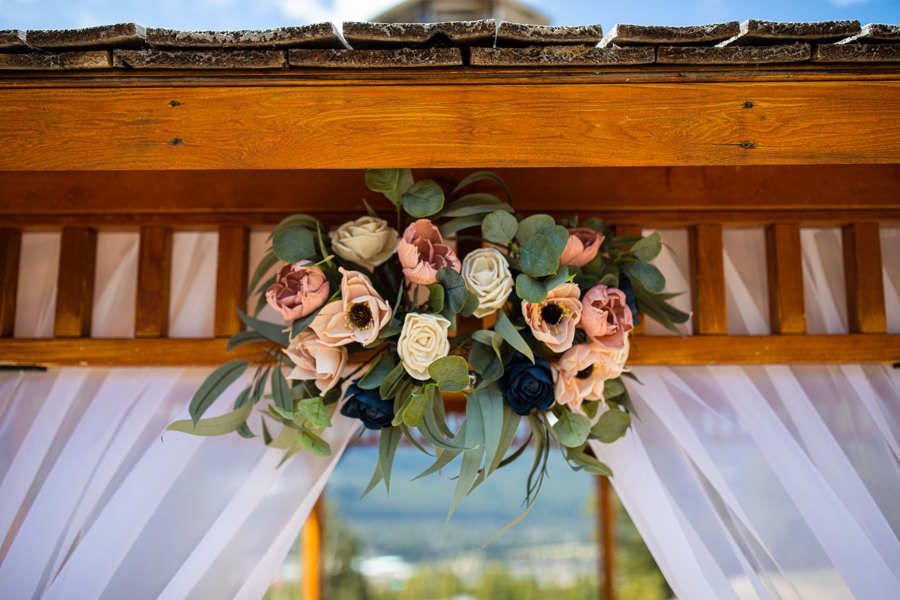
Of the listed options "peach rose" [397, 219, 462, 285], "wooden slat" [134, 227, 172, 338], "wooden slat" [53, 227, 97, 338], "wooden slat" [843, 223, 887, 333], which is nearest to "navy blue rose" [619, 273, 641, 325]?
"peach rose" [397, 219, 462, 285]

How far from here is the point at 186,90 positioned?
34.2 inches

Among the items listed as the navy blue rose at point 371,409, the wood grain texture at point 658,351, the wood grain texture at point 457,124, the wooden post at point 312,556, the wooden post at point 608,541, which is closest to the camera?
the wood grain texture at point 457,124

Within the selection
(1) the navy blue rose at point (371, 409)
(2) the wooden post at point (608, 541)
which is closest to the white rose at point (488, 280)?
(1) the navy blue rose at point (371, 409)

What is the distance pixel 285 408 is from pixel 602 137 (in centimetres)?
71

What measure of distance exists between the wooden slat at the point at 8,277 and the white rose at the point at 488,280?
1.06 metres

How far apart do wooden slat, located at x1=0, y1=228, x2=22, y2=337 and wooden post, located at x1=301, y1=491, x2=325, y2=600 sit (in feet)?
6.57

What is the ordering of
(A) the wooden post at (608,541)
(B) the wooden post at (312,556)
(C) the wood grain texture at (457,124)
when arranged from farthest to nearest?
(A) the wooden post at (608,541), (B) the wooden post at (312,556), (C) the wood grain texture at (457,124)

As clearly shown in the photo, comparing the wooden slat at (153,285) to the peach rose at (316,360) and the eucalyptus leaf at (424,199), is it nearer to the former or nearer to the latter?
the peach rose at (316,360)

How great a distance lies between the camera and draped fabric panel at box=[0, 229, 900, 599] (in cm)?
104

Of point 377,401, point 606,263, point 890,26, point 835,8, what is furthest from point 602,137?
point 835,8

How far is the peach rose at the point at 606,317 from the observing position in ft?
3.15

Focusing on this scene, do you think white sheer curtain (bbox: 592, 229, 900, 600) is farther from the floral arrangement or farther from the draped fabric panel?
the floral arrangement

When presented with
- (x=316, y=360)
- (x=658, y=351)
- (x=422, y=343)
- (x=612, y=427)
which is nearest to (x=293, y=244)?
(x=316, y=360)

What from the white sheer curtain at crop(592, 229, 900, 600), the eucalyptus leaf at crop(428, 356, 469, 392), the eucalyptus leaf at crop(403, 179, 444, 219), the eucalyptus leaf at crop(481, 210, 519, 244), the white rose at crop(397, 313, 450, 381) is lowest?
the white sheer curtain at crop(592, 229, 900, 600)
